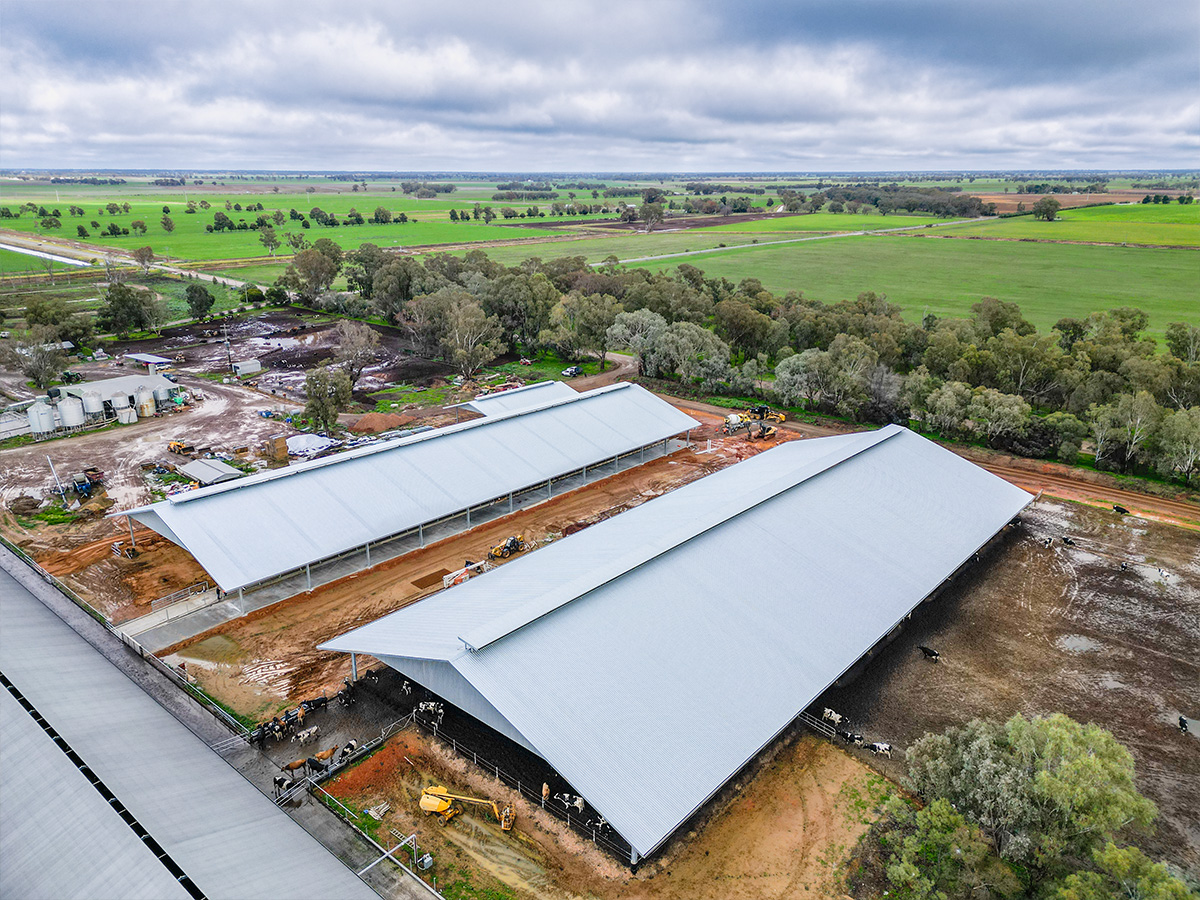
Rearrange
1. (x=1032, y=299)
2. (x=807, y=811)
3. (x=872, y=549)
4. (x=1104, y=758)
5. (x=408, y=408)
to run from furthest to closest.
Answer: (x=1032, y=299) < (x=408, y=408) < (x=872, y=549) < (x=807, y=811) < (x=1104, y=758)

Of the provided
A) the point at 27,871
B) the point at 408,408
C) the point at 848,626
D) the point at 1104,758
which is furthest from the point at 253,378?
the point at 1104,758

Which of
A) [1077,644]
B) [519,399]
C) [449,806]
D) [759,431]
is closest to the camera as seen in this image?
[449,806]

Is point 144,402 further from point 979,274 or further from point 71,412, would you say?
point 979,274

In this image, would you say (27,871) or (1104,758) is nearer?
(27,871)

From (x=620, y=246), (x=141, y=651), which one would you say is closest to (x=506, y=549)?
(x=141, y=651)

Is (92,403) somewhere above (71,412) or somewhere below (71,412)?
above

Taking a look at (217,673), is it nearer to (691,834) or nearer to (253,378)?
Result: (691,834)
